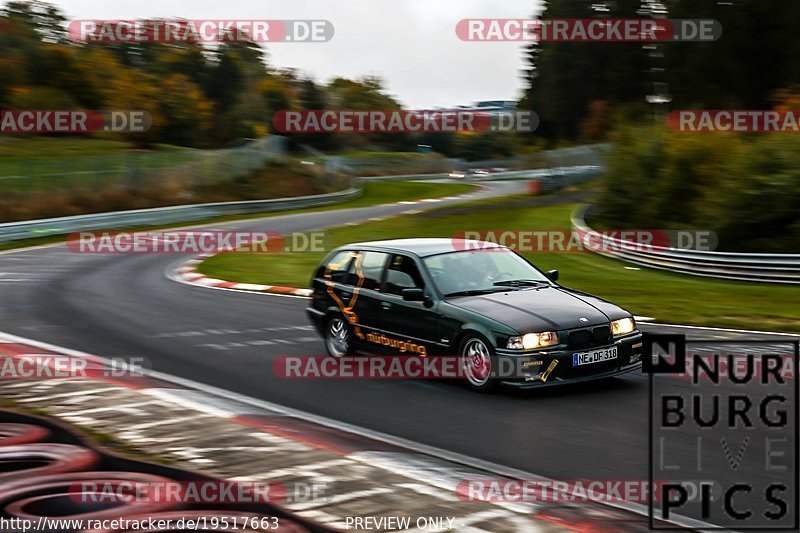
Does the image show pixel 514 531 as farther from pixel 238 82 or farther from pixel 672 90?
pixel 238 82

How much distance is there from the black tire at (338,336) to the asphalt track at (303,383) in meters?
0.50

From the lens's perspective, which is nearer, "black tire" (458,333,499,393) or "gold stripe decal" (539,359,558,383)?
"gold stripe decal" (539,359,558,383)

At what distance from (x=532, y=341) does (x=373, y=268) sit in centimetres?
255

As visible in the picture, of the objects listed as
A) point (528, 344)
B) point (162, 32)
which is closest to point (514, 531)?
point (528, 344)

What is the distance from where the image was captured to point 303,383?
9.73m

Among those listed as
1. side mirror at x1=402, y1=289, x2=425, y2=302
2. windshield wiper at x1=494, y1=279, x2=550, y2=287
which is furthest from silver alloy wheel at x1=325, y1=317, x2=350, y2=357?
windshield wiper at x1=494, y1=279, x2=550, y2=287

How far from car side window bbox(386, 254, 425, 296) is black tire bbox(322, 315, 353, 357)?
0.90m

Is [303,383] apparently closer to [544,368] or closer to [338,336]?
[338,336]

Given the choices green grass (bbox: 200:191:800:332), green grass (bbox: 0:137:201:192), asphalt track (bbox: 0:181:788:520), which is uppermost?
green grass (bbox: 0:137:201:192)

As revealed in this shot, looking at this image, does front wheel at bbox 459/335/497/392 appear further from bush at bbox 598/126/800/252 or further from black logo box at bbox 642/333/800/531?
bush at bbox 598/126/800/252

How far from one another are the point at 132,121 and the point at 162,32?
24113 mm

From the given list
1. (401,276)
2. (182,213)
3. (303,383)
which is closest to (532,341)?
(401,276)

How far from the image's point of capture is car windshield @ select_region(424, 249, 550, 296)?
9.55 meters

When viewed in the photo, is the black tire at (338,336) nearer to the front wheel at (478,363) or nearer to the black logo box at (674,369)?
the front wheel at (478,363)
